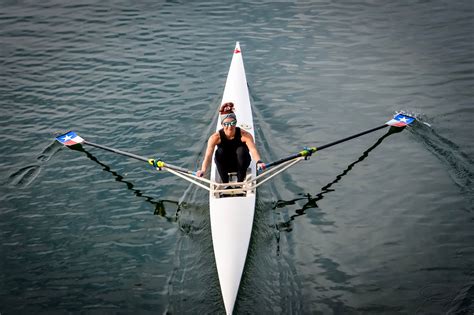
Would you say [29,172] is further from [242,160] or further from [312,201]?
[312,201]

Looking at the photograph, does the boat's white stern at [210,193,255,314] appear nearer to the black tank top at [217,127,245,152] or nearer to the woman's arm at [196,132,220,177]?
the woman's arm at [196,132,220,177]

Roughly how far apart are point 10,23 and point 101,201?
1451 cm

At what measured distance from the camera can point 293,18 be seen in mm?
21500

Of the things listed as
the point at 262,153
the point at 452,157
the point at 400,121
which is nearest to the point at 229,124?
the point at 262,153

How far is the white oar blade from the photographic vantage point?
1402cm

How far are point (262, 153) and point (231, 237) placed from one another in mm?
4137

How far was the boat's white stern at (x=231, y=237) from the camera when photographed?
9.03 meters

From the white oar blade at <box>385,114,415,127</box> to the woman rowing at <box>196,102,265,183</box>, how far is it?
5.36 meters

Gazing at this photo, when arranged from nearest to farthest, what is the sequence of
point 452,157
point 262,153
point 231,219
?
point 231,219 → point 452,157 → point 262,153

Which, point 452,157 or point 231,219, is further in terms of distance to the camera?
point 452,157

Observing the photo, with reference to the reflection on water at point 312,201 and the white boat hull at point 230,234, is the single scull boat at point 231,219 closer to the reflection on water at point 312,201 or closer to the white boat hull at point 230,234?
the white boat hull at point 230,234

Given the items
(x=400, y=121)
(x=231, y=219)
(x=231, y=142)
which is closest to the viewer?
(x=231, y=219)

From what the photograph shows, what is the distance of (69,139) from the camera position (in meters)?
14.0

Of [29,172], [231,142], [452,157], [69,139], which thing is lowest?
[231,142]
